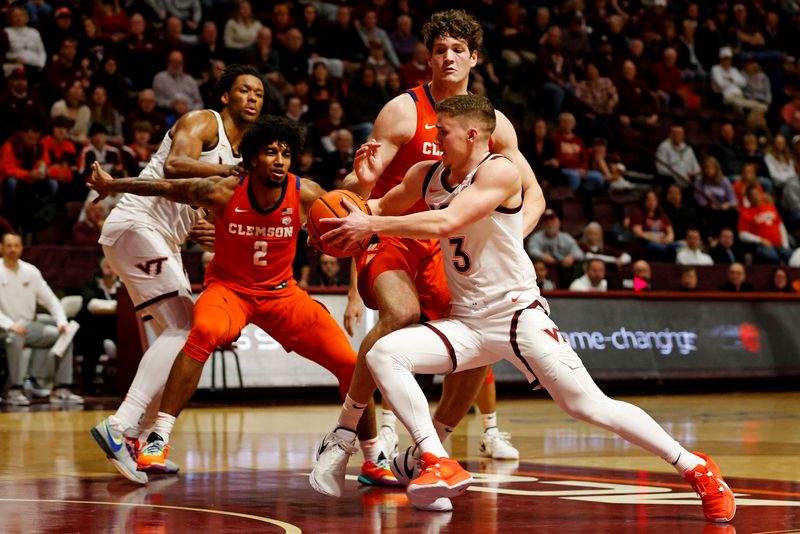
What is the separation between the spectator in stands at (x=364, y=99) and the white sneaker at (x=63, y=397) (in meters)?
5.63

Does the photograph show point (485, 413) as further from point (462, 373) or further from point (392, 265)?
point (392, 265)

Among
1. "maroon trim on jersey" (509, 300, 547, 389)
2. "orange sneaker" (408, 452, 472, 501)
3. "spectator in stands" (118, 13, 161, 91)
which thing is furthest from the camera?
"spectator in stands" (118, 13, 161, 91)

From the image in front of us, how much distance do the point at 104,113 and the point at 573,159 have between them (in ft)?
21.6

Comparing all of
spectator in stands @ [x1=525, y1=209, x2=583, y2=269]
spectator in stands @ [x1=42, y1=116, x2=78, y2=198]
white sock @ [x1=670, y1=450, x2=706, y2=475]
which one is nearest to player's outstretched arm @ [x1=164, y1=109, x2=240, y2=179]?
white sock @ [x1=670, y1=450, x2=706, y2=475]

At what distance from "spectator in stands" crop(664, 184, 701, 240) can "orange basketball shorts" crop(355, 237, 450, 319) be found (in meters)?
11.6

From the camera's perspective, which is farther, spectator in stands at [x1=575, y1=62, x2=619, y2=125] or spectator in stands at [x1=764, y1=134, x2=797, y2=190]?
spectator in stands at [x1=575, y1=62, x2=619, y2=125]

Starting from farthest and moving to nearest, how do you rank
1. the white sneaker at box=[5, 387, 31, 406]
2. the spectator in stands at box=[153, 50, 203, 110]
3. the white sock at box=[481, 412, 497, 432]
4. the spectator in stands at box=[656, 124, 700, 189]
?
the spectator in stands at box=[656, 124, 700, 189] → the spectator in stands at box=[153, 50, 203, 110] → the white sneaker at box=[5, 387, 31, 406] → the white sock at box=[481, 412, 497, 432]

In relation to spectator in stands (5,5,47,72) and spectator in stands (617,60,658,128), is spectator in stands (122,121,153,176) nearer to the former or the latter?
spectator in stands (5,5,47,72)

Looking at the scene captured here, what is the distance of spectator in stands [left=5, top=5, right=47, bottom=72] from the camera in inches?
599

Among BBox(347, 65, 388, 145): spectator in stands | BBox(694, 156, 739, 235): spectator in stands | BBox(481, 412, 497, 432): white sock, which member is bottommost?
BBox(481, 412, 497, 432): white sock

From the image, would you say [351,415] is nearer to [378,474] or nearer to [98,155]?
[378,474]

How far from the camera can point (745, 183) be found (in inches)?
716

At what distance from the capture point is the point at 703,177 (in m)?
18.6

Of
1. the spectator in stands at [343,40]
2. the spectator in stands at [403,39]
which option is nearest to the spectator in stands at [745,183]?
the spectator in stands at [403,39]
